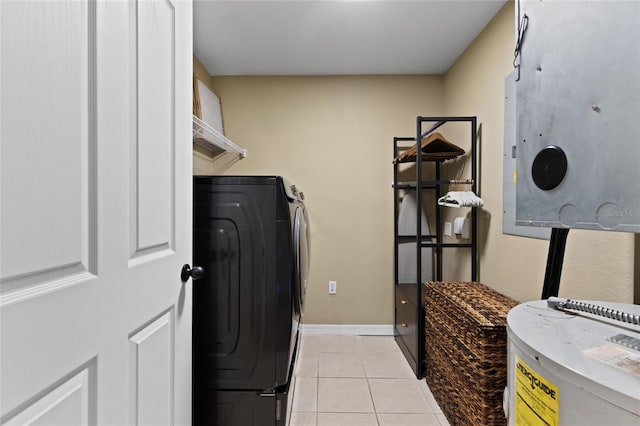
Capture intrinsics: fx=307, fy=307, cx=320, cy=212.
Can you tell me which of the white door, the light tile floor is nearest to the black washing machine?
the white door

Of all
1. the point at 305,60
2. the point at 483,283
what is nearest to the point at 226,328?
the point at 483,283

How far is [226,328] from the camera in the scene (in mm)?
1353

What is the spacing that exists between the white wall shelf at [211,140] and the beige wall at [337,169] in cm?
18

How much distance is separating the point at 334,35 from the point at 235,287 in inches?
75.7

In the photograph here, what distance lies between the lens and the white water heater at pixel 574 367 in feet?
1.52

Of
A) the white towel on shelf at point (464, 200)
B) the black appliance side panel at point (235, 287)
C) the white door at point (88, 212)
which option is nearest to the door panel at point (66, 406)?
the white door at point (88, 212)

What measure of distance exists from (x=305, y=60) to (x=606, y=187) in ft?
8.24

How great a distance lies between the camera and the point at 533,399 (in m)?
0.59

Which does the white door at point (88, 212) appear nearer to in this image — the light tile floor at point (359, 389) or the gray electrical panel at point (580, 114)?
the gray electrical panel at point (580, 114)

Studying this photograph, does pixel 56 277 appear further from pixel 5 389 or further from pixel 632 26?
pixel 632 26

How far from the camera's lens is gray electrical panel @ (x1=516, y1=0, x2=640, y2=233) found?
20.9 inches

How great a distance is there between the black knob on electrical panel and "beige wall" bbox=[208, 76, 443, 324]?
2250 millimetres

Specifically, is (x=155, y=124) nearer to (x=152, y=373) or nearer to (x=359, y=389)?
(x=152, y=373)

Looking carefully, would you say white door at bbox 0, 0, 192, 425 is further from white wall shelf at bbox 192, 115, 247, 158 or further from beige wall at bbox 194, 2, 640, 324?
beige wall at bbox 194, 2, 640, 324
